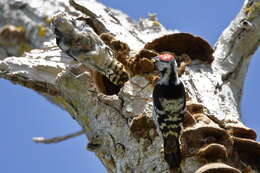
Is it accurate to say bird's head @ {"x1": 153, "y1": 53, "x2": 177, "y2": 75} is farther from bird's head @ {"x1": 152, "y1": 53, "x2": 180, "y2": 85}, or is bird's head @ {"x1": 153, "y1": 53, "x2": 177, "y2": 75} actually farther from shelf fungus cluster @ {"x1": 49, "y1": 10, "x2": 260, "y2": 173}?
shelf fungus cluster @ {"x1": 49, "y1": 10, "x2": 260, "y2": 173}

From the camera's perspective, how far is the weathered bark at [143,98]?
8.04ft

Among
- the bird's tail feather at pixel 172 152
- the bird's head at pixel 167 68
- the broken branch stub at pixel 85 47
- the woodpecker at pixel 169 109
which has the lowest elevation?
the bird's tail feather at pixel 172 152

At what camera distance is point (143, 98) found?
2.91 m

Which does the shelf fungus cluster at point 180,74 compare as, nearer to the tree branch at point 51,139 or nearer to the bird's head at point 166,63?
the bird's head at point 166,63

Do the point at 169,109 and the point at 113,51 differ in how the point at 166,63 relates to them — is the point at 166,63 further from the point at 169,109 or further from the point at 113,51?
the point at 113,51

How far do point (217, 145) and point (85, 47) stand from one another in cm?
115

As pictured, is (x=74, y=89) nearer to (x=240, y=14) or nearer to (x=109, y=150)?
(x=109, y=150)

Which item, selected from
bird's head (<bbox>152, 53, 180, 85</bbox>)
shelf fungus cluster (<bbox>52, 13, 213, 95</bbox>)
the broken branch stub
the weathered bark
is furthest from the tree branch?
bird's head (<bbox>152, 53, 180, 85</bbox>)

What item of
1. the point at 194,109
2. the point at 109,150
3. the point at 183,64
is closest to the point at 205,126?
the point at 194,109

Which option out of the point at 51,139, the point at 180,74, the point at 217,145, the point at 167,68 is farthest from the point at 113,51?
the point at 217,145

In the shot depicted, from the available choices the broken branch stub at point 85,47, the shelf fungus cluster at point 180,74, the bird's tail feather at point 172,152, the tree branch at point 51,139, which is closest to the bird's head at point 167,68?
the shelf fungus cluster at point 180,74

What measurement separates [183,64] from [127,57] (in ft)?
1.35

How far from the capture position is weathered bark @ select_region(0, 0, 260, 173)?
245cm

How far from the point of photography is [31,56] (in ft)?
12.1
